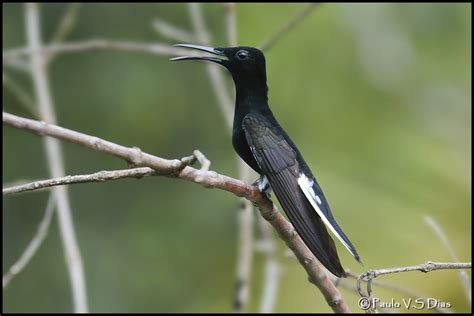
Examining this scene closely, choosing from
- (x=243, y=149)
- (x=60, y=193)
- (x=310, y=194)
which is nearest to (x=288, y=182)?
(x=310, y=194)

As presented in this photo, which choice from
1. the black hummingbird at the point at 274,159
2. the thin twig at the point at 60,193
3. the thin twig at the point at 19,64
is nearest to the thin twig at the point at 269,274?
the thin twig at the point at 60,193

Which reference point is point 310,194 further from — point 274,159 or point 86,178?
point 86,178

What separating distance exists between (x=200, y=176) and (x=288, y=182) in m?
0.87

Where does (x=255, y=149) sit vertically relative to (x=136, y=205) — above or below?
below

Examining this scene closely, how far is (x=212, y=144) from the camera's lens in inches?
247

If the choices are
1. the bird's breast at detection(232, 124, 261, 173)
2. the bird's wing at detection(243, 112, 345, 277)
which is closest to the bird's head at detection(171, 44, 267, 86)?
the bird's wing at detection(243, 112, 345, 277)

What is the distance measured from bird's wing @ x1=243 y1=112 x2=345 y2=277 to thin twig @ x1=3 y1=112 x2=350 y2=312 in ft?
0.17

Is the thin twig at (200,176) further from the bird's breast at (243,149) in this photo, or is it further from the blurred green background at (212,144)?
the blurred green background at (212,144)

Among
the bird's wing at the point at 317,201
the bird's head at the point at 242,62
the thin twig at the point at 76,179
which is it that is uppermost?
the bird's head at the point at 242,62

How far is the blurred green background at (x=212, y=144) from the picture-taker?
5984 mm

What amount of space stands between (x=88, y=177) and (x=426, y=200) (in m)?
4.41

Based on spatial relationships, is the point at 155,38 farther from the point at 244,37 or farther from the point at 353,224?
the point at 353,224

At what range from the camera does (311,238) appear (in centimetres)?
242

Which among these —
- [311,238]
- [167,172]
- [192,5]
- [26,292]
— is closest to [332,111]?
[192,5]
